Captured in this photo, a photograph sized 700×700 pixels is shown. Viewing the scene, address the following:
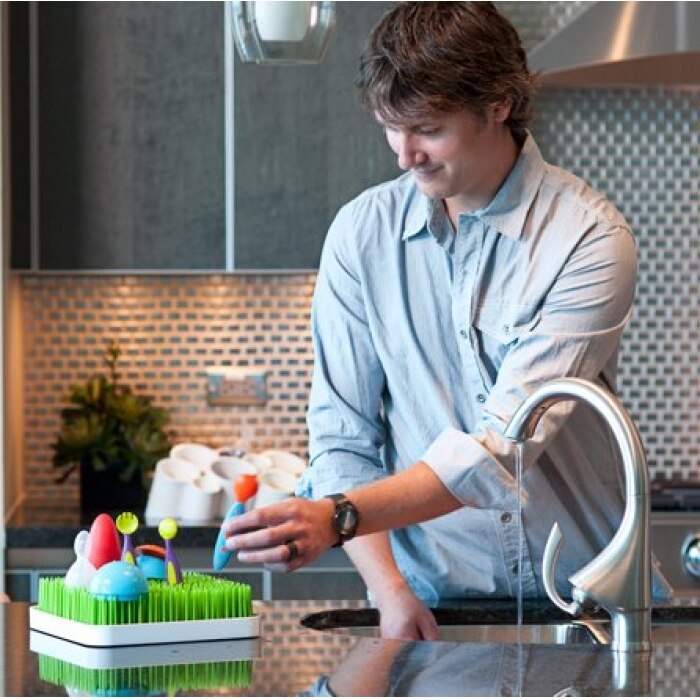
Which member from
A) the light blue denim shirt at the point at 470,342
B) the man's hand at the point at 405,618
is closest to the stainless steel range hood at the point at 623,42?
the light blue denim shirt at the point at 470,342

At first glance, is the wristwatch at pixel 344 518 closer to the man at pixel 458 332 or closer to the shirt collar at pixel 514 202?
the man at pixel 458 332

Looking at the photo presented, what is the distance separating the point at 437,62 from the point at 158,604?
715 millimetres

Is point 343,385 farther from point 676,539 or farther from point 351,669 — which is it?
point 676,539

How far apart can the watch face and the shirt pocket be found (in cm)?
32

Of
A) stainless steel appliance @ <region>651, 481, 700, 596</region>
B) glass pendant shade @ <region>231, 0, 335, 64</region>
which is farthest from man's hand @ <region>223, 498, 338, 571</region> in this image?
stainless steel appliance @ <region>651, 481, 700, 596</region>

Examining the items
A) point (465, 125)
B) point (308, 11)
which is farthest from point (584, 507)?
point (308, 11)

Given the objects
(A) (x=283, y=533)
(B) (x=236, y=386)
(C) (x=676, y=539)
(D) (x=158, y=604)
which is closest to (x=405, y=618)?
(A) (x=283, y=533)

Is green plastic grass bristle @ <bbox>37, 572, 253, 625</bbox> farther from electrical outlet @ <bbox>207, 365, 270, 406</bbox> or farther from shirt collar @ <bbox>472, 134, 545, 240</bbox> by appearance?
electrical outlet @ <bbox>207, 365, 270, 406</bbox>

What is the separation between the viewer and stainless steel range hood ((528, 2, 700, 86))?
3416 millimetres

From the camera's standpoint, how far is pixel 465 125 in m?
1.98

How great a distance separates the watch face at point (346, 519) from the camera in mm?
1826

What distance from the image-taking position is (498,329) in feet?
6.70

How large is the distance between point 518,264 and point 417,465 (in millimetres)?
308

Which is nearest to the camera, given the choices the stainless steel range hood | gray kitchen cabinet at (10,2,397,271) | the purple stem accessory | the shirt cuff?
the purple stem accessory
